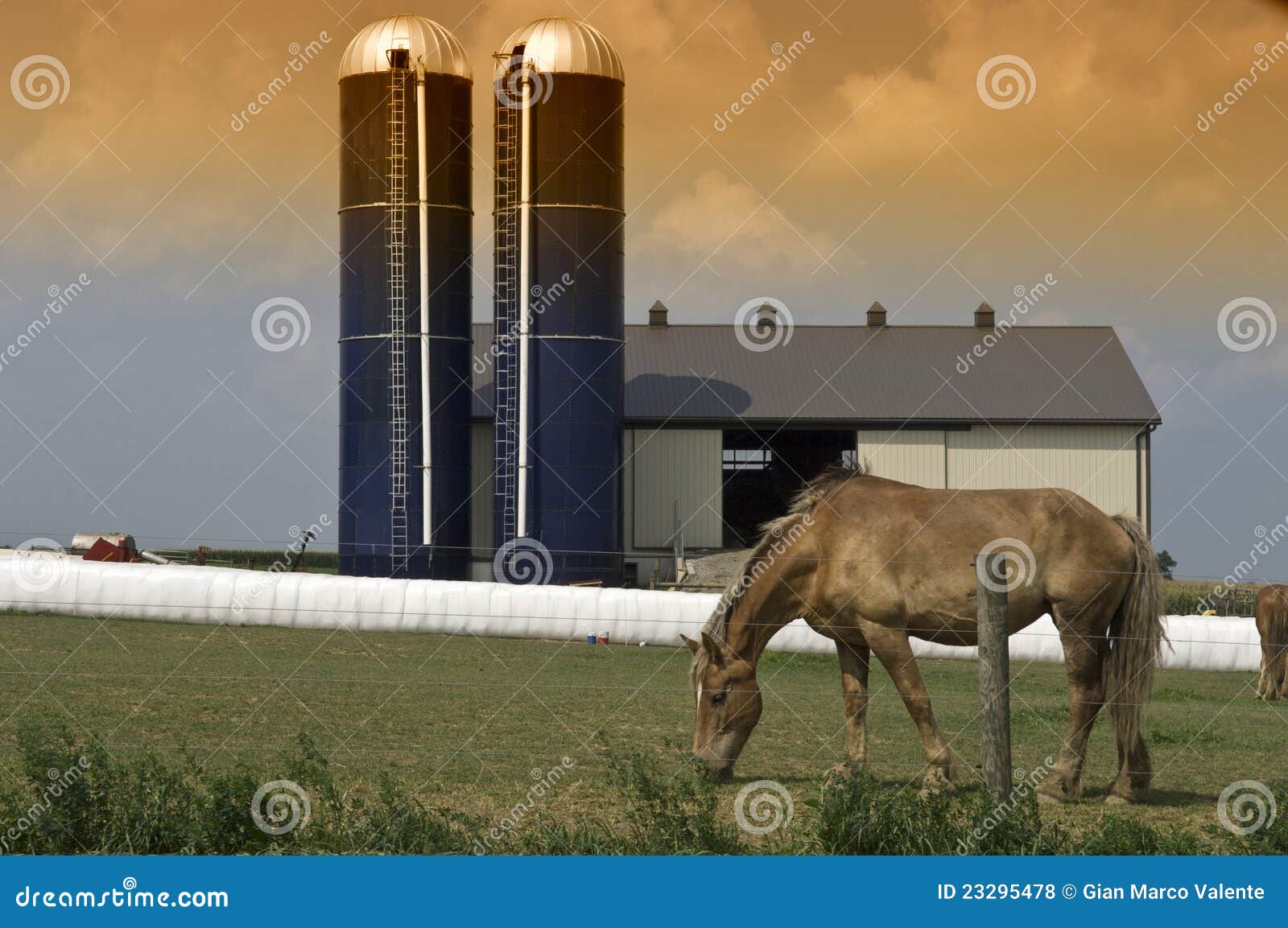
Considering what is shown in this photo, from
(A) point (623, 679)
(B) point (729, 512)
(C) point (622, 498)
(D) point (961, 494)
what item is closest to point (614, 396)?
(C) point (622, 498)

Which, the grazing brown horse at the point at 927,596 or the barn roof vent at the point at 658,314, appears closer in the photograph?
the grazing brown horse at the point at 927,596

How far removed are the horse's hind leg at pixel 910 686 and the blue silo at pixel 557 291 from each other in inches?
802

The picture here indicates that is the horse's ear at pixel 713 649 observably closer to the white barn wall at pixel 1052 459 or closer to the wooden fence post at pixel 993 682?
the wooden fence post at pixel 993 682

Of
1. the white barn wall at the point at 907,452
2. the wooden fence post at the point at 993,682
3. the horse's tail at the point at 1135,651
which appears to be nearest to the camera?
the wooden fence post at the point at 993,682

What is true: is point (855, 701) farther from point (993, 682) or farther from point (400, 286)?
point (400, 286)

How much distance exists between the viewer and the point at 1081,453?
3741cm

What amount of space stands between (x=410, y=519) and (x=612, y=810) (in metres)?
22.5

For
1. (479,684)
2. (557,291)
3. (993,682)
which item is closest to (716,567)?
(557,291)

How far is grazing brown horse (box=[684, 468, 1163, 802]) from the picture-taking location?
9297 millimetres

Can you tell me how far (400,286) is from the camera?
30328 mm

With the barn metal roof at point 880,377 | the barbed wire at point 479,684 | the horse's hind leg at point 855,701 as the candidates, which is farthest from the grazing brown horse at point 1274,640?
the barn metal roof at point 880,377

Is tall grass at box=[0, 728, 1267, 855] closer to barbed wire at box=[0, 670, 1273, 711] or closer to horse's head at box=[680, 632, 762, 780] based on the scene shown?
horse's head at box=[680, 632, 762, 780]

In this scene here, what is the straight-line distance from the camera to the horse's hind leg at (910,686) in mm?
9016

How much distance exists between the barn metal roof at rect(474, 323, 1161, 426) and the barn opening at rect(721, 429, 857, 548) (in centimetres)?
127
